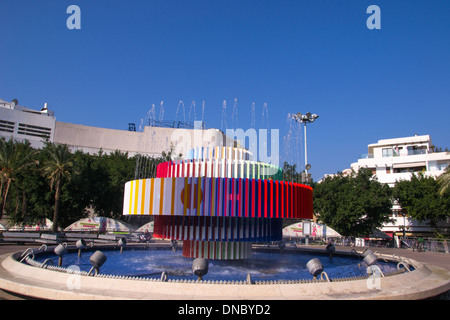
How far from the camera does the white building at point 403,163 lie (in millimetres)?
53656

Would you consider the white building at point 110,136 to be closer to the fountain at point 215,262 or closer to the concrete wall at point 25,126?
the concrete wall at point 25,126

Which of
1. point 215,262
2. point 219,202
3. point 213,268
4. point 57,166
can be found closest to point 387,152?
point 57,166

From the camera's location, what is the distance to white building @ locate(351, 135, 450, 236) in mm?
53656

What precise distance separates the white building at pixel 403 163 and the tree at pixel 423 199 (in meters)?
6.69

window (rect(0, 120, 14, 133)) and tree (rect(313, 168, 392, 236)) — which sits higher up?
window (rect(0, 120, 14, 133))

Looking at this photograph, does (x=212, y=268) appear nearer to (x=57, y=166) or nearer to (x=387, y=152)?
(x=57, y=166)

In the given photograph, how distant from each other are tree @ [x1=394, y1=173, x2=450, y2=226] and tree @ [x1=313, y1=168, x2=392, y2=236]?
3535mm

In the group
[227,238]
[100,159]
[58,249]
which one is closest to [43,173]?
[100,159]

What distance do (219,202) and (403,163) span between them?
177 feet

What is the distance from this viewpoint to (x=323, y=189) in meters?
43.9

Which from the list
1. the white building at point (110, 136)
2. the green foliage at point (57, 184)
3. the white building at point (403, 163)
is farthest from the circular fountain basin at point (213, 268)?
the white building at point (110, 136)

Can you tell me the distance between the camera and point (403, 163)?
58594 mm

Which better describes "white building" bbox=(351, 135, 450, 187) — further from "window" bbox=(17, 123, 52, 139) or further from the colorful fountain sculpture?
→ "window" bbox=(17, 123, 52, 139)

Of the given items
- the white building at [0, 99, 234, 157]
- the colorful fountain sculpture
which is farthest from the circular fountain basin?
the white building at [0, 99, 234, 157]
